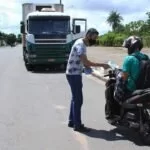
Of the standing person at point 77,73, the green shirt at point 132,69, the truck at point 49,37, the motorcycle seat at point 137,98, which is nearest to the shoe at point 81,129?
the standing person at point 77,73

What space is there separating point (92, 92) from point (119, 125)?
6.20m

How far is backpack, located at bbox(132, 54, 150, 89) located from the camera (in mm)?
8047

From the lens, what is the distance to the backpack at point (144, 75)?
805 centimetres

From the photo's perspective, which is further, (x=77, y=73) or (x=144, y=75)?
(x=77, y=73)

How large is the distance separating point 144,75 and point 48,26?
15.9m

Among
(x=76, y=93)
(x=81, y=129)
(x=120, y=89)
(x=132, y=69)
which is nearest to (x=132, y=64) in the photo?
(x=132, y=69)

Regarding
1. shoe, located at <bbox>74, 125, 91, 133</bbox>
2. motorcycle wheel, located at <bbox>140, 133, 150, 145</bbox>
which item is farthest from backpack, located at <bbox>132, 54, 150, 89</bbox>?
shoe, located at <bbox>74, 125, 91, 133</bbox>

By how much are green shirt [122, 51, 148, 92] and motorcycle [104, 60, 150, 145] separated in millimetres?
210

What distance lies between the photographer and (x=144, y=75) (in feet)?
26.5

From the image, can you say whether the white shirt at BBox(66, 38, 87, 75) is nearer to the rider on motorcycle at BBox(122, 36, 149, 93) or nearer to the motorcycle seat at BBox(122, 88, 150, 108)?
the rider on motorcycle at BBox(122, 36, 149, 93)

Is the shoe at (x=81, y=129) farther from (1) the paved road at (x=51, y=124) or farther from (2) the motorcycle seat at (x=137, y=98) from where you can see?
(2) the motorcycle seat at (x=137, y=98)

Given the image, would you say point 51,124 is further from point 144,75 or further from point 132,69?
point 144,75

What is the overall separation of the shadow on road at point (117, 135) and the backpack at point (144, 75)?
2.76 feet

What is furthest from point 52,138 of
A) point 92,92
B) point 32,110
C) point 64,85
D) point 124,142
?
point 64,85
